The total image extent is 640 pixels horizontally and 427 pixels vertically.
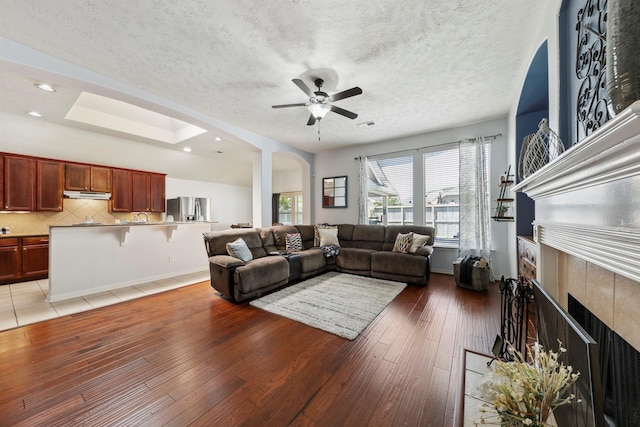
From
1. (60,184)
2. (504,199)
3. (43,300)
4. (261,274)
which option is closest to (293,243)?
(261,274)

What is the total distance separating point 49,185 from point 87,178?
1.86 feet

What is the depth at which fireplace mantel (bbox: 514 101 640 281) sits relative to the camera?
688 mm

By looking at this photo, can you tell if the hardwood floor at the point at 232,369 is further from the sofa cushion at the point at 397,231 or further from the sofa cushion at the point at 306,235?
the sofa cushion at the point at 306,235

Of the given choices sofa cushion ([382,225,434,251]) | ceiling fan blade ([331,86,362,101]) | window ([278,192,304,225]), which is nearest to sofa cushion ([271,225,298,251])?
sofa cushion ([382,225,434,251])

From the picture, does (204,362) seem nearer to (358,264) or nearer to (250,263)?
(250,263)

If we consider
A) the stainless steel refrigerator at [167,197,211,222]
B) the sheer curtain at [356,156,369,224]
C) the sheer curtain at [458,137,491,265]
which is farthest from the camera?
the stainless steel refrigerator at [167,197,211,222]

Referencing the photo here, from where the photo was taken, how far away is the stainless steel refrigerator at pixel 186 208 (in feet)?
20.6

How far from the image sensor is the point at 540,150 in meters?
1.78

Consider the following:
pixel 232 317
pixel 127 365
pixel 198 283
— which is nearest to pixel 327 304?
pixel 232 317

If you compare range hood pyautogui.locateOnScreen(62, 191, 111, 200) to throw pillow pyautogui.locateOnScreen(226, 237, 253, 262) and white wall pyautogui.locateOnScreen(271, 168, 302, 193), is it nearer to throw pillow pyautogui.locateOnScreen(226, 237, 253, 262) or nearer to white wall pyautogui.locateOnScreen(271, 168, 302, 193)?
throw pillow pyautogui.locateOnScreen(226, 237, 253, 262)

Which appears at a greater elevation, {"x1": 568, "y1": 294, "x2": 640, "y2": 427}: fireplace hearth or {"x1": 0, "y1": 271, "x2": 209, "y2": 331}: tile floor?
{"x1": 568, "y1": 294, "x2": 640, "y2": 427}: fireplace hearth

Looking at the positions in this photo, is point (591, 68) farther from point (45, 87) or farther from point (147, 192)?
point (147, 192)

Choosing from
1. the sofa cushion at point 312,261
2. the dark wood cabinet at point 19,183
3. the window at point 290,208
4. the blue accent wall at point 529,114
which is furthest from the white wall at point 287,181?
the blue accent wall at point 529,114

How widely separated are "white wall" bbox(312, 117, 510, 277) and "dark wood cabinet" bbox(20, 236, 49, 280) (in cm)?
554
